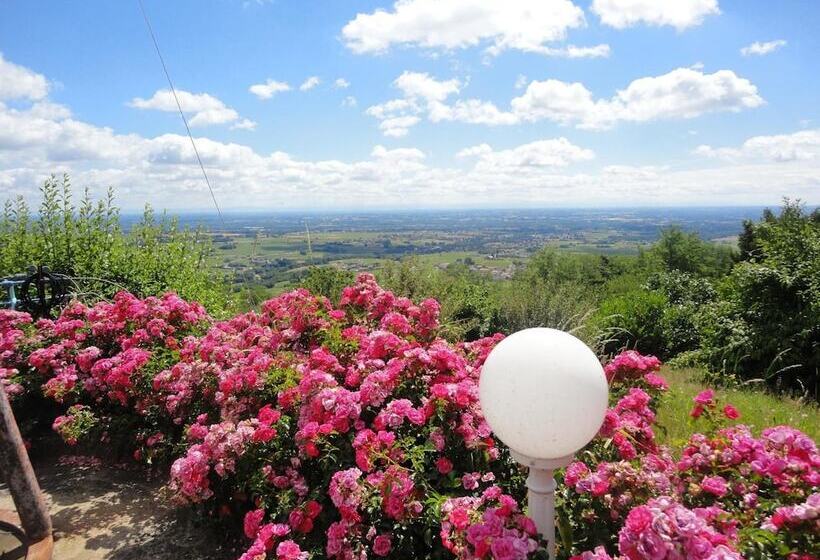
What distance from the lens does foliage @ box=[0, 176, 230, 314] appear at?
658 cm

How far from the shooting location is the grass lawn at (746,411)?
344 centimetres

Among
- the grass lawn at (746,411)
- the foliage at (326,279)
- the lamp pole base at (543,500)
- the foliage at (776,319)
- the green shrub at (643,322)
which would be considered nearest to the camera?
the lamp pole base at (543,500)

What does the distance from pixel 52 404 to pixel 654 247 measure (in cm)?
3612

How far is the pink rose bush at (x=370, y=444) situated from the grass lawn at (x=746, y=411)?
55cm

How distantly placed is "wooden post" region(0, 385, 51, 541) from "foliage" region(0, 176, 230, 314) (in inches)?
151

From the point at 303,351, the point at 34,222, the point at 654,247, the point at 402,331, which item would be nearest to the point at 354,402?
the point at 402,331

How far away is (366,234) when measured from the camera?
25.4m

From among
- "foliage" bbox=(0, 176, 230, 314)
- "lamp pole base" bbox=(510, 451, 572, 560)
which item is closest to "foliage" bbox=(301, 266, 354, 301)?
"foliage" bbox=(0, 176, 230, 314)

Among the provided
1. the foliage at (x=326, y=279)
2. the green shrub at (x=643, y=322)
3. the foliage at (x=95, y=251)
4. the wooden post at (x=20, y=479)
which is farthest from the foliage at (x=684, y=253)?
the wooden post at (x=20, y=479)

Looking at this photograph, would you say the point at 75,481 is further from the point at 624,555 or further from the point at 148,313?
the point at 624,555

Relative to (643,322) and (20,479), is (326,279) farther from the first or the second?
(643,322)

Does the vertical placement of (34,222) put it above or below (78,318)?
above

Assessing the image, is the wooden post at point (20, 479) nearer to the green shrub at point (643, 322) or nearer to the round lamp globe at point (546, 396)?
the round lamp globe at point (546, 396)

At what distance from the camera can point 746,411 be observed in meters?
4.34
